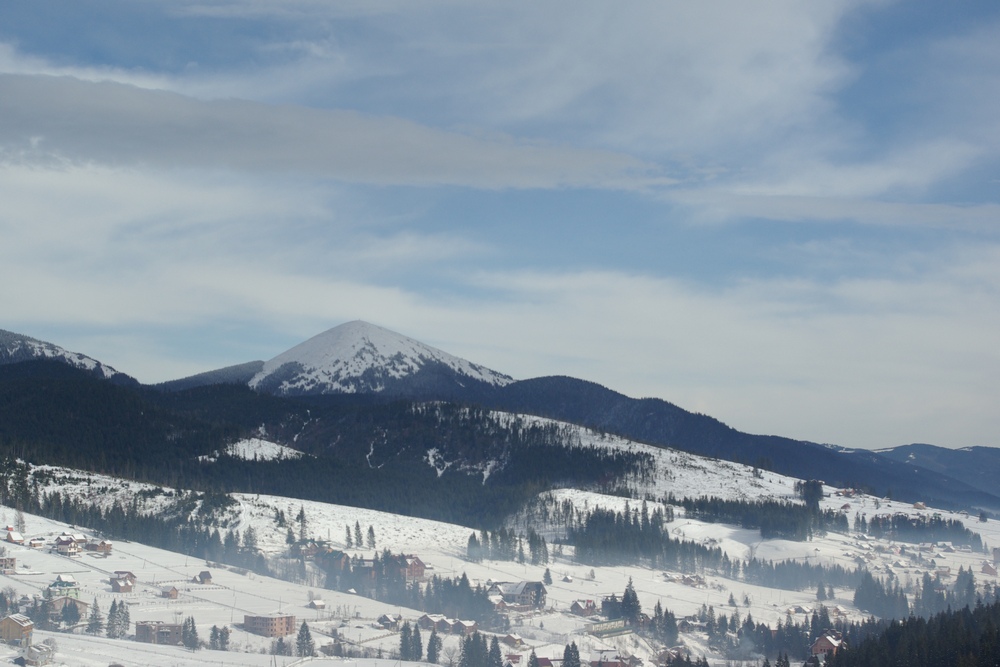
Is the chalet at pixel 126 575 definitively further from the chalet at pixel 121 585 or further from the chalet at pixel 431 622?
the chalet at pixel 431 622

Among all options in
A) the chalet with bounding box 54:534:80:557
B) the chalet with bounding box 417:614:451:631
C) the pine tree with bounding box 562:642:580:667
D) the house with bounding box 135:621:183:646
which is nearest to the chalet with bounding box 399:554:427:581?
the chalet with bounding box 417:614:451:631

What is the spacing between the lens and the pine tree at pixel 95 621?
13275 centimetres

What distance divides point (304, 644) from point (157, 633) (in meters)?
16.4

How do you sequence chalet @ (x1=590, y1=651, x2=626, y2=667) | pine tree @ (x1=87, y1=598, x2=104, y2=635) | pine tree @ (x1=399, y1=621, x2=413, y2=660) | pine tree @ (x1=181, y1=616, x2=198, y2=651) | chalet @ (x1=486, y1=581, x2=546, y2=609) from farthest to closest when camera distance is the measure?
chalet @ (x1=486, y1=581, x2=546, y2=609)
chalet @ (x1=590, y1=651, x2=626, y2=667)
pine tree @ (x1=399, y1=621, x2=413, y2=660)
pine tree @ (x1=87, y1=598, x2=104, y2=635)
pine tree @ (x1=181, y1=616, x2=198, y2=651)

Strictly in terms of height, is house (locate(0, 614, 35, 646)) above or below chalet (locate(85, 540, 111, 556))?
below

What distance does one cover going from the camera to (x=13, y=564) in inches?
6102

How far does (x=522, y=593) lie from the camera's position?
17450 centimetres

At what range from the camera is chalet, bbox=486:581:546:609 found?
17212cm

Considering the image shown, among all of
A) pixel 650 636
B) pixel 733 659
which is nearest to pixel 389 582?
pixel 650 636

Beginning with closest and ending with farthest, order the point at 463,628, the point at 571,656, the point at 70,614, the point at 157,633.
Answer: the point at 157,633, the point at 571,656, the point at 70,614, the point at 463,628

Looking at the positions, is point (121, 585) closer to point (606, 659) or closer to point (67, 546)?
point (67, 546)

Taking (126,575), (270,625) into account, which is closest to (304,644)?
(270,625)

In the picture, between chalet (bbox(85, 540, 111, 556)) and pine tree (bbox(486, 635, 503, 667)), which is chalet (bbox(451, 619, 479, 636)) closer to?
pine tree (bbox(486, 635, 503, 667))

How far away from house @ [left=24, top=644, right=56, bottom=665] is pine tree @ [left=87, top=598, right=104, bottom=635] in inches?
575
